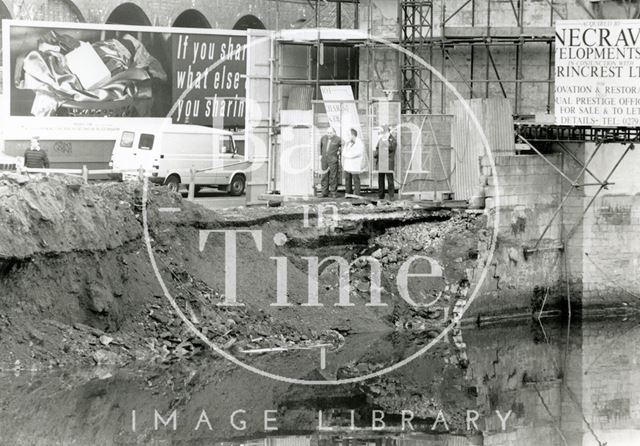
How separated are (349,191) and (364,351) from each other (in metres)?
7.10

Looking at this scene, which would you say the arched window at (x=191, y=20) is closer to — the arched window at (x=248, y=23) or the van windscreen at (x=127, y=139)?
the arched window at (x=248, y=23)

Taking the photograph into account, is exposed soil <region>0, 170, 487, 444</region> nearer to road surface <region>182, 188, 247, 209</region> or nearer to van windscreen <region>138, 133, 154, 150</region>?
road surface <region>182, 188, 247, 209</region>

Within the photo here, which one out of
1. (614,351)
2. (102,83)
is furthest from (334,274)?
(102,83)

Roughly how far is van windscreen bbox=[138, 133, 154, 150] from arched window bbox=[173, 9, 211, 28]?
1238 centimetres

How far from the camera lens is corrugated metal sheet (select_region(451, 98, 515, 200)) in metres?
33.8

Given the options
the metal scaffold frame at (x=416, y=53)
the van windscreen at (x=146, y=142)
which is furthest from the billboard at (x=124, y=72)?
the metal scaffold frame at (x=416, y=53)

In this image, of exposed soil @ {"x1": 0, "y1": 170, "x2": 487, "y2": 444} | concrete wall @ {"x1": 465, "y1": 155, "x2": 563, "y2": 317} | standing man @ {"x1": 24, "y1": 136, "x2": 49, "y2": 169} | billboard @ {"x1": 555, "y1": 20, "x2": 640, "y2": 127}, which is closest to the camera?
exposed soil @ {"x1": 0, "y1": 170, "x2": 487, "y2": 444}

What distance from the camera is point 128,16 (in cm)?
5216

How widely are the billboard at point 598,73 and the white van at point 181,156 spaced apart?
35.8ft

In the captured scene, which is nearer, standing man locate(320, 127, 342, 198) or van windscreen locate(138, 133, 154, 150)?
standing man locate(320, 127, 342, 198)

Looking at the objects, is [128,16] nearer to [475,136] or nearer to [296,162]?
[296,162]

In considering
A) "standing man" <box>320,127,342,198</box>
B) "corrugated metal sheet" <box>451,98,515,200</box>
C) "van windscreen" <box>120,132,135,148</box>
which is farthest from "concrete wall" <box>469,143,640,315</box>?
"van windscreen" <box>120,132,135,148</box>

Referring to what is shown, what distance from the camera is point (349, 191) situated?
116 feet

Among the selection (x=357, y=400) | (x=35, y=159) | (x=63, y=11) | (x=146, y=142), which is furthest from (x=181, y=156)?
(x=357, y=400)
